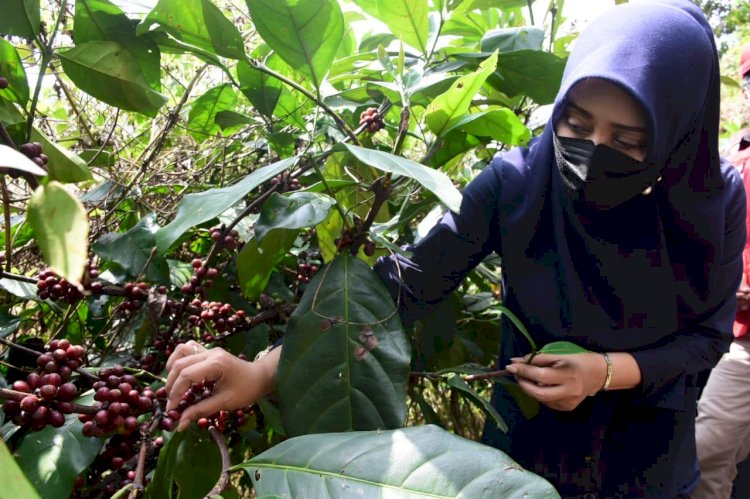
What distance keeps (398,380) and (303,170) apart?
424 mm

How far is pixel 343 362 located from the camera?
734 mm

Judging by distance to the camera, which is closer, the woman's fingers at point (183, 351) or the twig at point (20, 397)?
the twig at point (20, 397)

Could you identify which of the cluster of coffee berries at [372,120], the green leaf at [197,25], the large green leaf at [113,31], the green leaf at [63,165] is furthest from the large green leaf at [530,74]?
the green leaf at [63,165]

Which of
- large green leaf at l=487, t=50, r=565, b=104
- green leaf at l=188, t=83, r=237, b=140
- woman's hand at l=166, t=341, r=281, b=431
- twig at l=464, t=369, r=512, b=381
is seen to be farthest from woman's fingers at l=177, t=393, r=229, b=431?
large green leaf at l=487, t=50, r=565, b=104

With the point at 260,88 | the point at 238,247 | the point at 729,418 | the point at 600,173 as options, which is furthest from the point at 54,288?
the point at 729,418

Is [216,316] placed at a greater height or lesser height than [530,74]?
lesser

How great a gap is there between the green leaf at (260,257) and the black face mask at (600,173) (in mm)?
415

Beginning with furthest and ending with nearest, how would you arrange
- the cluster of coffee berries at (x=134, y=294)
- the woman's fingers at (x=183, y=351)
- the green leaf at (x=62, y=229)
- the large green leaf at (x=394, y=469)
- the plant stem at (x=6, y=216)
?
the cluster of coffee berries at (x=134, y=294) < the woman's fingers at (x=183, y=351) < the plant stem at (x=6, y=216) < the large green leaf at (x=394, y=469) < the green leaf at (x=62, y=229)

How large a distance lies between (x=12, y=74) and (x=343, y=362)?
54cm

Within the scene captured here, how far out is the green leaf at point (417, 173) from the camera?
585mm

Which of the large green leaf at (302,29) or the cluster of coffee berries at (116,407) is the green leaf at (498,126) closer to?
the large green leaf at (302,29)

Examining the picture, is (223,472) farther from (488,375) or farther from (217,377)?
(488,375)

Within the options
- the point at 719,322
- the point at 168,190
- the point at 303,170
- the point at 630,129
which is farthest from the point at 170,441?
the point at 719,322

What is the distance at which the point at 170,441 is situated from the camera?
67cm
